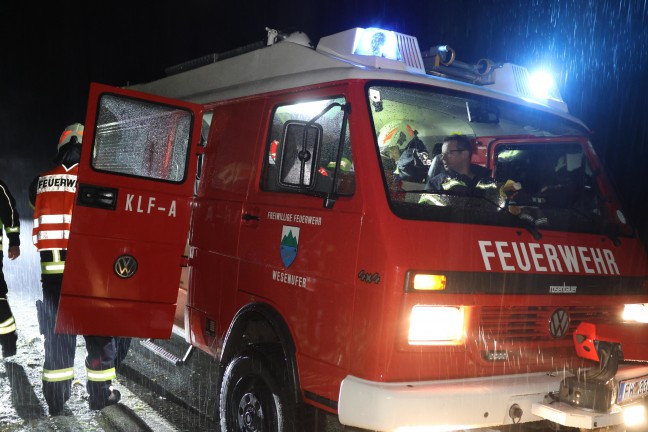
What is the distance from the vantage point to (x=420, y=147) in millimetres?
4082

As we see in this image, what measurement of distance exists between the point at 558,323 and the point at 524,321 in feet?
0.87

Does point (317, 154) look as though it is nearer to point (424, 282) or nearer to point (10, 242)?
point (424, 282)

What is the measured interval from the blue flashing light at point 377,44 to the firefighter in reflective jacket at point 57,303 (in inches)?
98.8

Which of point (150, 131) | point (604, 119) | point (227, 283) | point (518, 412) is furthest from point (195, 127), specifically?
point (604, 119)

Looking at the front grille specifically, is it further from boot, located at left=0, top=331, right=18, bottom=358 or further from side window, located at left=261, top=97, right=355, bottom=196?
boot, located at left=0, top=331, right=18, bottom=358

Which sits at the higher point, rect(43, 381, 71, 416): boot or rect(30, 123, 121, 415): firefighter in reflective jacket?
rect(30, 123, 121, 415): firefighter in reflective jacket

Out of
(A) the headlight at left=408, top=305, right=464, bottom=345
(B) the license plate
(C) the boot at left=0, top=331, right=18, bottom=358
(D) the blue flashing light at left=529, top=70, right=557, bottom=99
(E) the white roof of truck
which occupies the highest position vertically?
(D) the blue flashing light at left=529, top=70, right=557, bottom=99

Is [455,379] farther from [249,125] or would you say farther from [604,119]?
[604,119]

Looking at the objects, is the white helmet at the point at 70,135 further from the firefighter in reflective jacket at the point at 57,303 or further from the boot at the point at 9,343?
the boot at the point at 9,343

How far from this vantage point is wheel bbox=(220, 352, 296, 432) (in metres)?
3.33

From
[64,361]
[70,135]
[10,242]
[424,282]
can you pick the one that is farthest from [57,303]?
[424,282]

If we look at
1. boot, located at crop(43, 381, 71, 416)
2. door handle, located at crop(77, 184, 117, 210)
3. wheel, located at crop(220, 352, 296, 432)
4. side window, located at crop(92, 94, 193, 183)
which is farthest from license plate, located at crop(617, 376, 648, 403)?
boot, located at crop(43, 381, 71, 416)

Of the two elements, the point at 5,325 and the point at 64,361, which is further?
the point at 5,325

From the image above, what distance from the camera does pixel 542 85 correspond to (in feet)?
14.2
